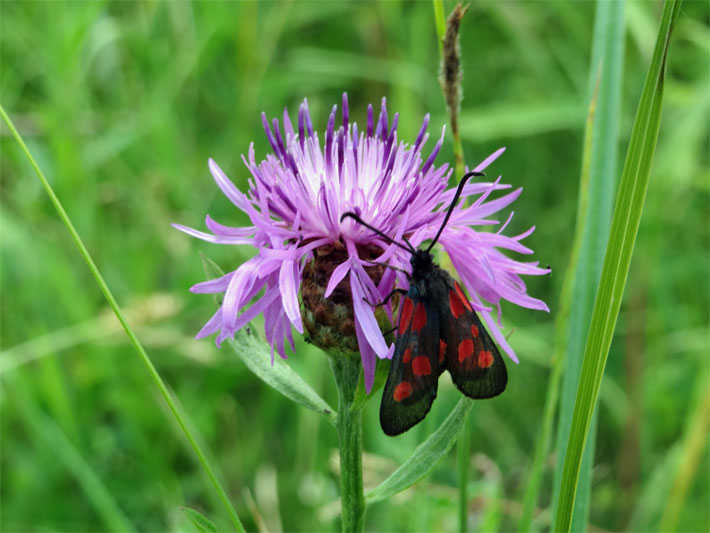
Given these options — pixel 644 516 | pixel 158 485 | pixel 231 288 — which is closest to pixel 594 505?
pixel 644 516

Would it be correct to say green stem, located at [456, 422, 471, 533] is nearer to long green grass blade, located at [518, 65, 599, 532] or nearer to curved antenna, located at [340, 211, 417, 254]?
long green grass blade, located at [518, 65, 599, 532]

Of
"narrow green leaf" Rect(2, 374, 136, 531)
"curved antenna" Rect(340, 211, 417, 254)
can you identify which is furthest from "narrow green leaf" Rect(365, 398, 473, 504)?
"narrow green leaf" Rect(2, 374, 136, 531)

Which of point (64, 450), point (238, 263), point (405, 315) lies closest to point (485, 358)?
point (405, 315)

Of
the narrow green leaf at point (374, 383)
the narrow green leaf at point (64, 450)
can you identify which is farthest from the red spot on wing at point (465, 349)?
the narrow green leaf at point (64, 450)

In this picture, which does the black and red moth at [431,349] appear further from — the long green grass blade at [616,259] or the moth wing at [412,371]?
the long green grass blade at [616,259]

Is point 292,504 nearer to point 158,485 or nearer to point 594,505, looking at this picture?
point 158,485

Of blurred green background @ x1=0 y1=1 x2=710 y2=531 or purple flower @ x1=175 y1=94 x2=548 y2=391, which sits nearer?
purple flower @ x1=175 y1=94 x2=548 y2=391
